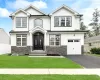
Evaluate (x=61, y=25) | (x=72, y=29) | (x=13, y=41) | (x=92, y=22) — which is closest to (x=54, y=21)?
(x=61, y=25)

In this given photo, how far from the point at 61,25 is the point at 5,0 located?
1001 cm

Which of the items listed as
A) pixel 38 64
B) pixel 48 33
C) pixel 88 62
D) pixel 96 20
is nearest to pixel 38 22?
pixel 48 33

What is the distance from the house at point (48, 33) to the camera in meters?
29.4

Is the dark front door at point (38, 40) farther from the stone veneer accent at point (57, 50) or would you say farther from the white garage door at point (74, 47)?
the white garage door at point (74, 47)

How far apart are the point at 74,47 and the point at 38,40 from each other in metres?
6.10

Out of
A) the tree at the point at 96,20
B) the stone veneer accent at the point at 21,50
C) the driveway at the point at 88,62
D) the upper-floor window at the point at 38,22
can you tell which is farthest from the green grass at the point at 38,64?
the tree at the point at 96,20

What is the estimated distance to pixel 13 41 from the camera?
29.7m

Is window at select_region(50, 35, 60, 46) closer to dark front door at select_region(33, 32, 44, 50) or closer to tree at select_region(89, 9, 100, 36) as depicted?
dark front door at select_region(33, 32, 44, 50)

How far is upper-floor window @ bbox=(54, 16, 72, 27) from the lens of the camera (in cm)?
2990

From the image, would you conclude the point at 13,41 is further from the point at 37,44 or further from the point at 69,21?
the point at 69,21

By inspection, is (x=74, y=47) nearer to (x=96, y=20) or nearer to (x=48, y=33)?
(x=48, y=33)

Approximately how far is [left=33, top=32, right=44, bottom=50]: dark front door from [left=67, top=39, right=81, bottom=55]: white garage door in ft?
15.0
